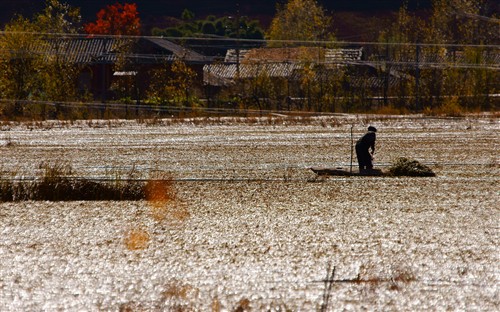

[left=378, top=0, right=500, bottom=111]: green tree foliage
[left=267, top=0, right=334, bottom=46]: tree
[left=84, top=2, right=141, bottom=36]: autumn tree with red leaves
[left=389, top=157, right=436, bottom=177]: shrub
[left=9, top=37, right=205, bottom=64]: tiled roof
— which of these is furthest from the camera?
[left=84, top=2, right=141, bottom=36]: autumn tree with red leaves

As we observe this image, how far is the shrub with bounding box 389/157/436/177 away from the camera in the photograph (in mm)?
20188

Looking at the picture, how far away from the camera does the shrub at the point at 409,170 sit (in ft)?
66.2

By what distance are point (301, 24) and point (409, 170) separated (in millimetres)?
55106

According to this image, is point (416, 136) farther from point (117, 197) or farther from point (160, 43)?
point (160, 43)

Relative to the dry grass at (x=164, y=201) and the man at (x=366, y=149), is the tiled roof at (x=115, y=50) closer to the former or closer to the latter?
the man at (x=366, y=149)

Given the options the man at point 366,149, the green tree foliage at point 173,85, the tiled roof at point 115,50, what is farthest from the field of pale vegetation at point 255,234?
the tiled roof at point 115,50

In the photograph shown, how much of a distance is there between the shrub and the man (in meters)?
0.52

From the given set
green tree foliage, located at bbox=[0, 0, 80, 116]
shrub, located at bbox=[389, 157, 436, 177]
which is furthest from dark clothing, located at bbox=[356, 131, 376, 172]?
green tree foliage, located at bbox=[0, 0, 80, 116]

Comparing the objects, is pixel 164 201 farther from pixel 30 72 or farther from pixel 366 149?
pixel 30 72

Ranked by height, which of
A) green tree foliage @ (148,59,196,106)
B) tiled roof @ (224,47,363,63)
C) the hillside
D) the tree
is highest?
the hillside

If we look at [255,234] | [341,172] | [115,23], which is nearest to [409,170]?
[341,172]

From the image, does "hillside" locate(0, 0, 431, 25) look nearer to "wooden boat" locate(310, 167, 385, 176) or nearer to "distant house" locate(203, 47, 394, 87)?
"distant house" locate(203, 47, 394, 87)

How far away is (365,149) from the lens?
789 inches

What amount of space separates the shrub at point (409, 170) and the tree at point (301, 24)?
48.8 meters
